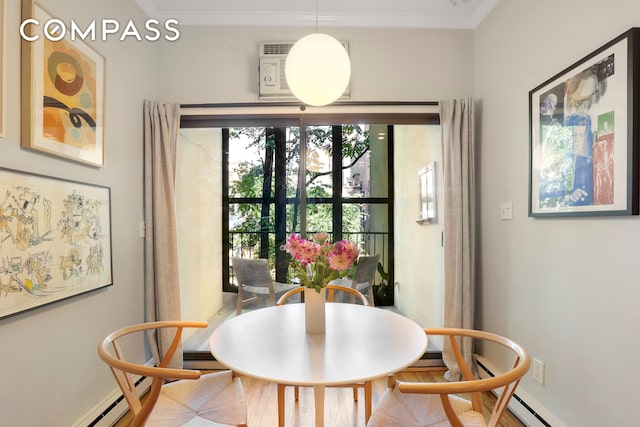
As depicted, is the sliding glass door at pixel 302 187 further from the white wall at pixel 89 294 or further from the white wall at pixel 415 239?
the white wall at pixel 89 294

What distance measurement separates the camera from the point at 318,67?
5.13 feet

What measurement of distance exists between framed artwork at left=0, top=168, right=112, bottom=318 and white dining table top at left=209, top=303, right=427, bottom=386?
33.1 inches

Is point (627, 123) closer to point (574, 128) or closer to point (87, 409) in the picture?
point (574, 128)

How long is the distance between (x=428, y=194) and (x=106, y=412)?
8.61ft

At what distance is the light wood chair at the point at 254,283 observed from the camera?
2.82 m

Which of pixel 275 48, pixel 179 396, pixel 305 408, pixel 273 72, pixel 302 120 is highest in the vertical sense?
pixel 275 48

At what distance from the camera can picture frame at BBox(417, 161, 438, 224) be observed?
277cm

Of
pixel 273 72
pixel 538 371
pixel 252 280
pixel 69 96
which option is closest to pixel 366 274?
pixel 252 280

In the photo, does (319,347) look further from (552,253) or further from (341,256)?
(552,253)

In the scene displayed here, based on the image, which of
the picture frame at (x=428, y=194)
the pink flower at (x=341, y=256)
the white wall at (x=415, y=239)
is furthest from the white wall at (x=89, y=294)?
the picture frame at (x=428, y=194)

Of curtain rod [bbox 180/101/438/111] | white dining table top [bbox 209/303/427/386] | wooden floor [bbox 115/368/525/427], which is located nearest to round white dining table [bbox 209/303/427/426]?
white dining table top [bbox 209/303/427/386]

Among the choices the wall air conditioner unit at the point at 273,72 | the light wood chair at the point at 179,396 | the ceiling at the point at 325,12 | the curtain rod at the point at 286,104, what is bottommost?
the light wood chair at the point at 179,396

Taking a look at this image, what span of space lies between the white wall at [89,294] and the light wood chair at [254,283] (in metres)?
0.73

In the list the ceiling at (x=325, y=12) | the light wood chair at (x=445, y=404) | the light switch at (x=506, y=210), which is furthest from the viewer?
the ceiling at (x=325, y=12)
